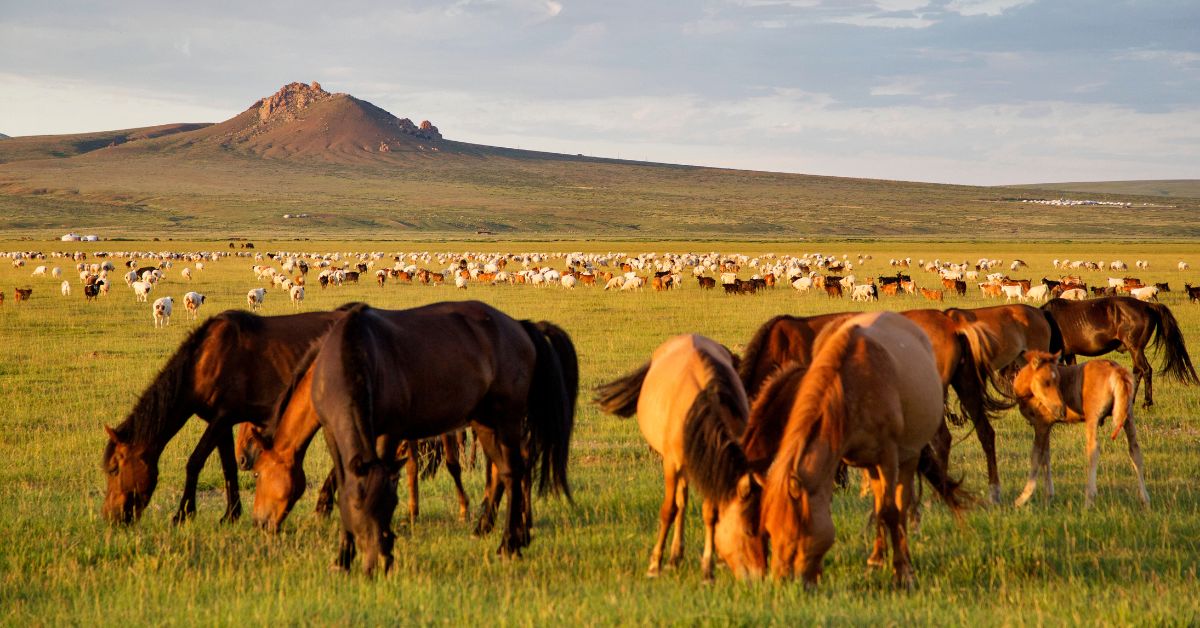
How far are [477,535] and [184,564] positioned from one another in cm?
219

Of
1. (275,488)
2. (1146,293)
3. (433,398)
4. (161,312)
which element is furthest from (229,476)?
(1146,293)

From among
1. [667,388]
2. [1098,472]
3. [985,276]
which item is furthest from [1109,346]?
[985,276]

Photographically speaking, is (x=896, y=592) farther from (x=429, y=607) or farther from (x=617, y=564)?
(x=429, y=607)

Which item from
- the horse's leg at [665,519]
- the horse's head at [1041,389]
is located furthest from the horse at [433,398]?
the horse's head at [1041,389]

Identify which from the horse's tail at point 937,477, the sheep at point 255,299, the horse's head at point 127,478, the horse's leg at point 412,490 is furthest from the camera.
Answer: the sheep at point 255,299

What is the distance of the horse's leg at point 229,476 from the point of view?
814 centimetres

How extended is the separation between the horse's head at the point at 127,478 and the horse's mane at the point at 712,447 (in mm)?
4637

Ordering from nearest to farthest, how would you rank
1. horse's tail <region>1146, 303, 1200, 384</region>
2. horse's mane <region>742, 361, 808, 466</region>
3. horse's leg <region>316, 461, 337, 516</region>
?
horse's mane <region>742, 361, 808, 466</region>, horse's leg <region>316, 461, 337, 516</region>, horse's tail <region>1146, 303, 1200, 384</region>

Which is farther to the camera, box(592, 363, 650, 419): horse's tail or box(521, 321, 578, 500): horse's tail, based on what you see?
box(521, 321, 578, 500): horse's tail

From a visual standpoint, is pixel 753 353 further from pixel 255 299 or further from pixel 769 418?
pixel 255 299

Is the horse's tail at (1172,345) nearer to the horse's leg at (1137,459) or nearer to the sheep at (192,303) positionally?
the horse's leg at (1137,459)

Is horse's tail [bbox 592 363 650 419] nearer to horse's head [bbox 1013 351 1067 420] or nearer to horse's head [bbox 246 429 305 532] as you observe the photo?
horse's head [bbox 246 429 305 532]

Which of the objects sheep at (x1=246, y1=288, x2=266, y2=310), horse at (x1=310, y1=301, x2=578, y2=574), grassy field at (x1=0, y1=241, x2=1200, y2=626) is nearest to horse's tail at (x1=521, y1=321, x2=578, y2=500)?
horse at (x1=310, y1=301, x2=578, y2=574)

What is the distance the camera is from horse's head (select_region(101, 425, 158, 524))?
8023 millimetres
